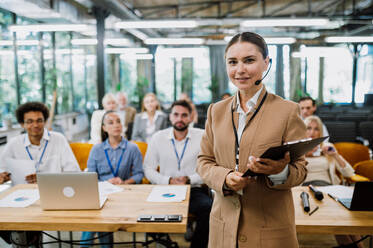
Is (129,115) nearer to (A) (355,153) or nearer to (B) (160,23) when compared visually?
(B) (160,23)

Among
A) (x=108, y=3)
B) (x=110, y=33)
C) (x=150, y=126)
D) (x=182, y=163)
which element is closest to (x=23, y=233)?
(x=182, y=163)

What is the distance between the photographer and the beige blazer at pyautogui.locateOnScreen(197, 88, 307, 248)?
4.48 ft

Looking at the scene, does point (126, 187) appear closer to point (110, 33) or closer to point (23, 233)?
point (23, 233)

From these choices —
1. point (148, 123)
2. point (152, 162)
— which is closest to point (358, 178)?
point (152, 162)

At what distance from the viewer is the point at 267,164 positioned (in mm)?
1256

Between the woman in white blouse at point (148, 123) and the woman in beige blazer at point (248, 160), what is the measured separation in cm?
411

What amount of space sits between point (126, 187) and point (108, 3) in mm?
5627

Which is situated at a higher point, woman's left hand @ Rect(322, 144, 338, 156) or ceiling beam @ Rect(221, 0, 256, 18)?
ceiling beam @ Rect(221, 0, 256, 18)

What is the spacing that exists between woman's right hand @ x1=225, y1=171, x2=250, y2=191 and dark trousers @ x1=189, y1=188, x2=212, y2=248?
148 centimetres

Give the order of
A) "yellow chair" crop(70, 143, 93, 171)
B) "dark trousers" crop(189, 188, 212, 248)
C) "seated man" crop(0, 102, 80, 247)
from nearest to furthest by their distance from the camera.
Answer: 1. "dark trousers" crop(189, 188, 212, 248)
2. "seated man" crop(0, 102, 80, 247)
3. "yellow chair" crop(70, 143, 93, 171)

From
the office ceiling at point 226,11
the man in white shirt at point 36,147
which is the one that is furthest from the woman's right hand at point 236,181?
the office ceiling at point 226,11

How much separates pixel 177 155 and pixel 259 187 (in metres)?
1.98

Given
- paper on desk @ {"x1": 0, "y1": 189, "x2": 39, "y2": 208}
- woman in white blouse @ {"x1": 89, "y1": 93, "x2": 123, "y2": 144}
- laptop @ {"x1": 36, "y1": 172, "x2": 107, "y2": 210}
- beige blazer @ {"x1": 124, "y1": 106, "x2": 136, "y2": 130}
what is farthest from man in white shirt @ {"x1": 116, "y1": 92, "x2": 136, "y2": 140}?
laptop @ {"x1": 36, "y1": 172, "x2": 107, "y2": 210}

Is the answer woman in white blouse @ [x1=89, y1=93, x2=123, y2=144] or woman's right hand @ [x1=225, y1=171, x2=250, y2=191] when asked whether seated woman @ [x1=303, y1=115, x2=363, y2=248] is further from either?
woman in white blouse @ [x1=89, y1=93, x2=123, y2=144]
